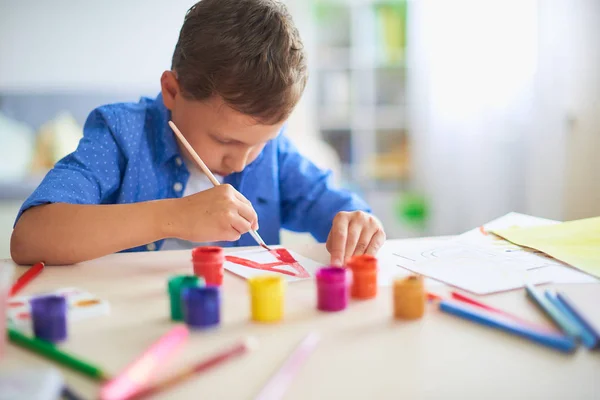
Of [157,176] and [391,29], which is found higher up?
[391,29]

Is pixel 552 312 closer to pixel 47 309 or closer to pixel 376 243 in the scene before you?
pixel 376 243

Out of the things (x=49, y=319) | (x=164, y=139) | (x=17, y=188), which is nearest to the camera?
(x=49, y=319)

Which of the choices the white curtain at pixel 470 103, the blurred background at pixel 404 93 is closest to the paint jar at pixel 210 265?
the blurred background at pixel 404 93

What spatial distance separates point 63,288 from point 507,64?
2.38 meters

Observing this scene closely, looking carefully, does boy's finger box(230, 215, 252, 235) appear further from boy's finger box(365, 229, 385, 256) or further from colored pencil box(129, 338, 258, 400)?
colored pencil box(129, 338, 258, 400)

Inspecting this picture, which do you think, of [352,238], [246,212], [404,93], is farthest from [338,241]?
[404,93]

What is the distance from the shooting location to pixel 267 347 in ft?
1.65

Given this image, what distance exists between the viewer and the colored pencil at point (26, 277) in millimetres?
680

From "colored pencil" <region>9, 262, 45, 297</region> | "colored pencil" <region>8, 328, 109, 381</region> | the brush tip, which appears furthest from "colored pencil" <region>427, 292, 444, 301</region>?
"colored pencil" <region>9, 262, 45, 297</region>

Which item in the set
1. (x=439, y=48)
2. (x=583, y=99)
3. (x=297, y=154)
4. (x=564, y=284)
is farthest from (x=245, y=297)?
(x=439, y=48)

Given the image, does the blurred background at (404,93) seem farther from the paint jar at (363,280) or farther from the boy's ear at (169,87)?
the paint jar at (363,280)

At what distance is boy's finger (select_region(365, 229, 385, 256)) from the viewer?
0.87 metres

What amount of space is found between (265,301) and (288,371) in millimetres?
130

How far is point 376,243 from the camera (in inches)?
34.9
